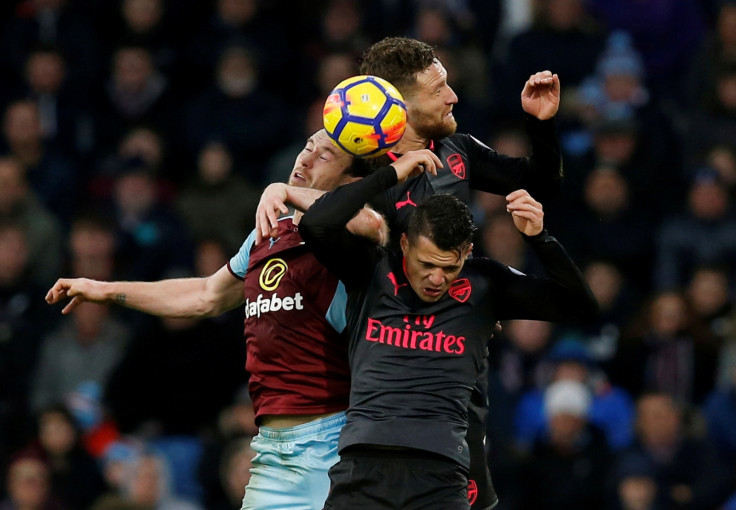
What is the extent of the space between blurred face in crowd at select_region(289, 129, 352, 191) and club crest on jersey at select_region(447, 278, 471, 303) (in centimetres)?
72

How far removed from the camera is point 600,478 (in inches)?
372

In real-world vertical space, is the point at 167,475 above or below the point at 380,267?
below

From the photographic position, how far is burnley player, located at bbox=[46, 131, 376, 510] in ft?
19.3

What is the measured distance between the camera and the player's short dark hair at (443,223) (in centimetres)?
541

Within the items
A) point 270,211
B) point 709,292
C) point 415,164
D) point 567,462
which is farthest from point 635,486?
point 270,211

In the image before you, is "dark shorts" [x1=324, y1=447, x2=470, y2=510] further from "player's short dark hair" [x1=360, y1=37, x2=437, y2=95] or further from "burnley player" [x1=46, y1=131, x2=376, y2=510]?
"player's short dark hair" [x1=360, y1=37, x2=437, y2=95]

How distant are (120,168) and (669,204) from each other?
13.5 feet

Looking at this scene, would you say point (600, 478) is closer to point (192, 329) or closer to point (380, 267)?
point (192, 329)

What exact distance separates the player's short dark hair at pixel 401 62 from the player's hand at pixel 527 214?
753mm

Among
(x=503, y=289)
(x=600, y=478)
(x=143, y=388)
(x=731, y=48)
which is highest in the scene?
(x=731, y=48)

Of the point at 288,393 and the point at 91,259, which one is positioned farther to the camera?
the point at 91,259

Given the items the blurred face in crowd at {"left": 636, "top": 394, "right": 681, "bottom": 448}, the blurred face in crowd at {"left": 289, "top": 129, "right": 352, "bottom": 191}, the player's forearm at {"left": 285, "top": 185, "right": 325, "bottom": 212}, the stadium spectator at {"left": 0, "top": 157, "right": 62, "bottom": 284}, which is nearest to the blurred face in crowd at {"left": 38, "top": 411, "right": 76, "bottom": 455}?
the stadium spectator at {"left": 0, "top": 157, "right": 62, "bottom": 284}

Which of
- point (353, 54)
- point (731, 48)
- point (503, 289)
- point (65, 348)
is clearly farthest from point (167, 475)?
point (731, 48)

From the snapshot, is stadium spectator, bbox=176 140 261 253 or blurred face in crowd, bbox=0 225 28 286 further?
stadium spectator, bbox=176 140 261 253
